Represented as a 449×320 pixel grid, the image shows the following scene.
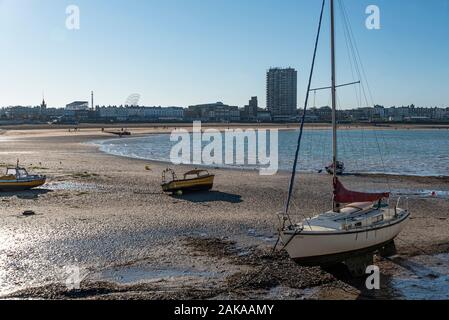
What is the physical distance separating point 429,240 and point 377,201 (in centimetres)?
294

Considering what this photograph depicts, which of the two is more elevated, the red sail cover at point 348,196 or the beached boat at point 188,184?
the red sail cover at point 348,196

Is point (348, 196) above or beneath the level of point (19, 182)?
above

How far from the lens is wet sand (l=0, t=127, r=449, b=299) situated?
47.1 ft

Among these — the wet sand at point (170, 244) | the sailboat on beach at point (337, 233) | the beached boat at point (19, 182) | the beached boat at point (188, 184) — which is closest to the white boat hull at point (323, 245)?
the sailboat on beach at point (337, 233)

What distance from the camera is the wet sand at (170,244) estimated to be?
14.3m

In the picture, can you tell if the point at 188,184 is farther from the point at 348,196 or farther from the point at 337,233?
the point at 337,233

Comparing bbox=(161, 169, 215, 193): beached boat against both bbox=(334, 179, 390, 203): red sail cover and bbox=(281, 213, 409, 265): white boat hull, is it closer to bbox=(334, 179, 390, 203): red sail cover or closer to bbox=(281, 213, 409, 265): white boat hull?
bbox=(334, 179, 390, 203): red sail cover

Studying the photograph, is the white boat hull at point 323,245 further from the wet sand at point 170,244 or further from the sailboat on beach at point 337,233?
the wet sand at point 170,244

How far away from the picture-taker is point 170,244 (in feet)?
62.7

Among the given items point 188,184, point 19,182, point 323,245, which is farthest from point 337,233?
point 19,182

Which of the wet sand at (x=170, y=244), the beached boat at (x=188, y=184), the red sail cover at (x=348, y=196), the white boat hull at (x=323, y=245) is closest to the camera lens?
the wet sand at (x=170, y=244)

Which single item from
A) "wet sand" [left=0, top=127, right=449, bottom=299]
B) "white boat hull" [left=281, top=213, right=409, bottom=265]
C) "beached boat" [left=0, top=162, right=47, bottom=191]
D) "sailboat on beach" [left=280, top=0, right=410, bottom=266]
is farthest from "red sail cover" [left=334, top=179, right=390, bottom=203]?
"beached boat" [left=0, top=162, right=47, bottom=191]
